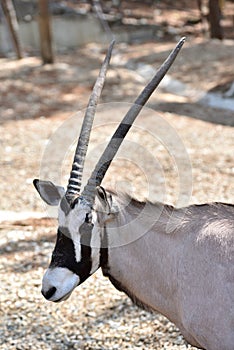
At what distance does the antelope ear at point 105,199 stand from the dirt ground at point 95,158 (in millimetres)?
448

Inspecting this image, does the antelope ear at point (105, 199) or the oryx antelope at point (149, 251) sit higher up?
the antelope ear at point (105, 199)

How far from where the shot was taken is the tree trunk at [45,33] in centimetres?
1680

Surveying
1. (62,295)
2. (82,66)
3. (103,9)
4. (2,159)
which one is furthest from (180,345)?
(103,9)

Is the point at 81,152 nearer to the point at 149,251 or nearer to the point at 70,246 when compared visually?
the point at 70,246

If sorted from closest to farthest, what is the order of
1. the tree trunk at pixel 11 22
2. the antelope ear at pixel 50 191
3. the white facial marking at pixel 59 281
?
the white facial marking at pixel 59 281
the antelope ear at pixel 50 191
the tree trunk at pixel 11 22

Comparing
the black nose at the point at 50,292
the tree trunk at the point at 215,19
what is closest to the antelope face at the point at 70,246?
the black nose at the point at 50,292

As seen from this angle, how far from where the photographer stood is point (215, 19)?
2012 centimetres

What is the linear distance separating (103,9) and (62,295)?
21.6 meters

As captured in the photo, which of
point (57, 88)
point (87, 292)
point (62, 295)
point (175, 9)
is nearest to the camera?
point (62, 295)

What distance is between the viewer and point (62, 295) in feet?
14.0

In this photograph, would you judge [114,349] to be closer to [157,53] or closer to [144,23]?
[157,53]

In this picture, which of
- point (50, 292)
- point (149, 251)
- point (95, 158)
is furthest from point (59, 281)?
point (95, 158)

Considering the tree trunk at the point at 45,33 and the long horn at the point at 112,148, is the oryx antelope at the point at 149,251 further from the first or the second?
the tree trunk at the point at 45,33

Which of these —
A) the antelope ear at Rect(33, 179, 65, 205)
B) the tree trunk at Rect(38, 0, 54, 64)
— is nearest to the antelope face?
the antelope ear at Rect(33, 179, 65, 205)
